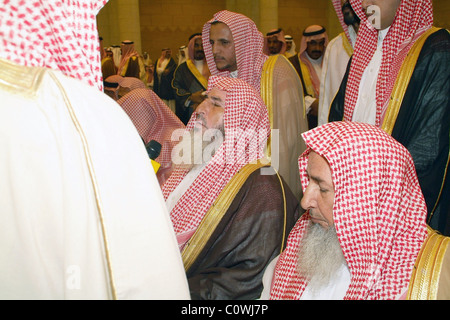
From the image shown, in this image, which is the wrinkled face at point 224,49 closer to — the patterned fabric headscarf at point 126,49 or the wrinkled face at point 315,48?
the wrinkled face at point 315,48

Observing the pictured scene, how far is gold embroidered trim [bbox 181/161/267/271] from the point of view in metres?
2.65

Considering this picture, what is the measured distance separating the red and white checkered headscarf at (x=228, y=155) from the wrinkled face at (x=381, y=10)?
0.99 m

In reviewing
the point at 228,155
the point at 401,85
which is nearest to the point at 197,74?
the point at 228,155

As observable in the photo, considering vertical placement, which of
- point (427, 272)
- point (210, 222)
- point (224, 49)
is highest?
point (224, 49)

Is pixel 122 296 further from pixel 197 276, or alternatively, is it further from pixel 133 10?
pixel 133 10

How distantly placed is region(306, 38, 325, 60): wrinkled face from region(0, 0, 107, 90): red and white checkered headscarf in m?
6.45

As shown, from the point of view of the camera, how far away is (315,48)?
7145 millimetres

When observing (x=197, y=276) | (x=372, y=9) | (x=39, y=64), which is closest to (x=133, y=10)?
(x=372, y=9)

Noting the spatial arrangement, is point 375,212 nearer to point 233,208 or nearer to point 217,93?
point 233,208

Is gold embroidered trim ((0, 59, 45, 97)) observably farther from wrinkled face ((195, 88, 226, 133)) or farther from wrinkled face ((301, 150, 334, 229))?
wrinkled face ((195, 88, 226, 133))

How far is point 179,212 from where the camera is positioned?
2.88m

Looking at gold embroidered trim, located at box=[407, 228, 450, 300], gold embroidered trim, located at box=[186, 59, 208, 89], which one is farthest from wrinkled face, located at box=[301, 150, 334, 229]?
gold embroidered trim, located at box=[186, 59, 208, 89]

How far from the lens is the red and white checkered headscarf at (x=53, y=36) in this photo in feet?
2.98

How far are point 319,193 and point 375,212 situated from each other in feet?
0.99
